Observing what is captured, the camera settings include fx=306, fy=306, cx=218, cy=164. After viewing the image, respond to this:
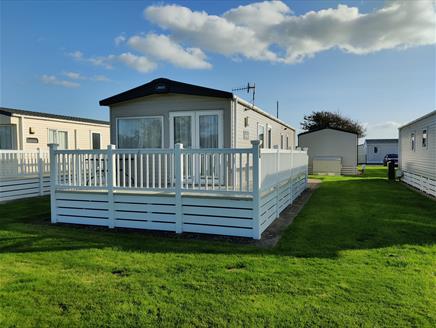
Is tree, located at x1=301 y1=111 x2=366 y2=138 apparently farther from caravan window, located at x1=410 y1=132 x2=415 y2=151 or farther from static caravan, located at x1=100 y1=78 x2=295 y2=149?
static caravan, located at x1=100 y1=78 x2=295 y2=149

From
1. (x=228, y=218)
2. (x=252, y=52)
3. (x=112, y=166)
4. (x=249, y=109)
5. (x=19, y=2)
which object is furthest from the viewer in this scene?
(x=252, y=52)

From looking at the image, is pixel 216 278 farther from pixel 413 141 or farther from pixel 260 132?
pixel 413 141

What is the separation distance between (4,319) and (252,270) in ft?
7.61

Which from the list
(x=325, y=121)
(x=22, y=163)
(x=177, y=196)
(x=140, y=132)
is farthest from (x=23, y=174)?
(x=325, y=121)

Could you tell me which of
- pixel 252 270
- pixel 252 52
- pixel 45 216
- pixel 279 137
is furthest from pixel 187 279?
pixel 252 52

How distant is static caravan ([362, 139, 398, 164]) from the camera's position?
37.7m

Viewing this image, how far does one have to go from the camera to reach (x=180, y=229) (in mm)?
5062

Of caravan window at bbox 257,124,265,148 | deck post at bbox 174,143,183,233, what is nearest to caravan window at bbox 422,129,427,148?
caravan window at bbox 257,124,265,148

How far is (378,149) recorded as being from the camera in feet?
126

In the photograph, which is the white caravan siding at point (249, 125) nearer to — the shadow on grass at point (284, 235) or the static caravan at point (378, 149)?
the shadow on grass at point (284, 235)

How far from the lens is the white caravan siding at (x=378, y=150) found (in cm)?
3766

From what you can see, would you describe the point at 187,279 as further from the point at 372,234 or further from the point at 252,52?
the point at 252,52

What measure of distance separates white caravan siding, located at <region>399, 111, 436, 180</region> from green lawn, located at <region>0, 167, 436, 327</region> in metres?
6.06

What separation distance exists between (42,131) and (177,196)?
10.9 m
